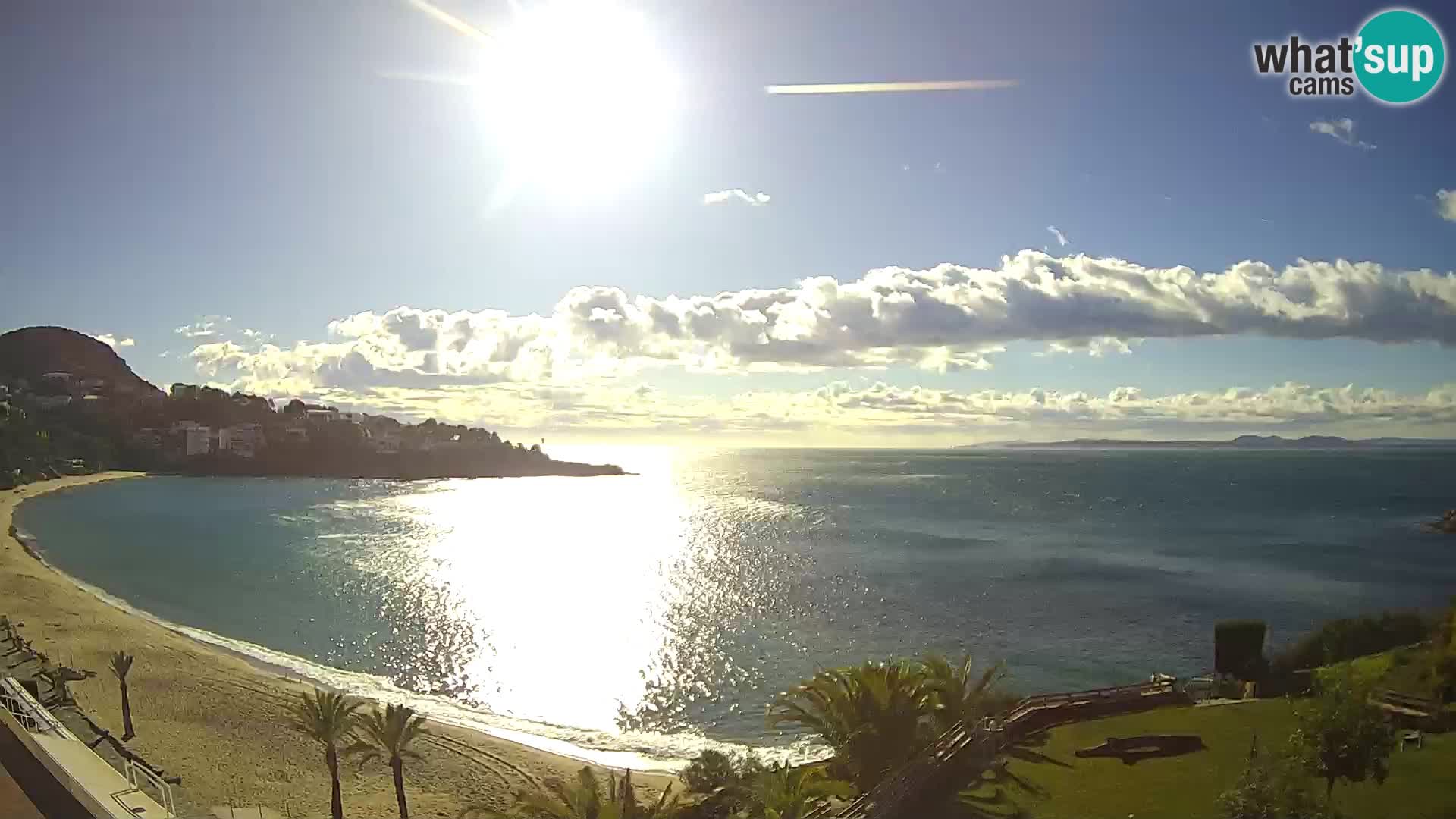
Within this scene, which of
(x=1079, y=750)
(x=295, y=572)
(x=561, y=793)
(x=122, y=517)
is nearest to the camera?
(x=561, y=793)

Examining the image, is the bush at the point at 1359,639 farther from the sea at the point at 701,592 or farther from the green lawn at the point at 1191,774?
the green lawn at the point at 1191,774

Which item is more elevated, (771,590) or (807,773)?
(807,773)

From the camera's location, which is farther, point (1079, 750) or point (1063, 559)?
point (1063, 559)

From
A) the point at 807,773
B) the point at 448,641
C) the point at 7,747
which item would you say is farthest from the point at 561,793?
the point at 448,641

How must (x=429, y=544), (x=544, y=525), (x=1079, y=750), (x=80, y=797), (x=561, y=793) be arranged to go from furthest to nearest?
(x=544, y=525)
(x=429, y=544)
(x=1079, y=750)
(x=561, y=793)
(x=80, y=797)

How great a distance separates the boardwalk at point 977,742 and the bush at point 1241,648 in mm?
5596

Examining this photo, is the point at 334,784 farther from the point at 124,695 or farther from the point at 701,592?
the point at 701,592

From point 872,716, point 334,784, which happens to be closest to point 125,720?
point 334,784

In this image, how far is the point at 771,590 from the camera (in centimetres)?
7600

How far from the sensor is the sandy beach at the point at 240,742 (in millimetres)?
31016

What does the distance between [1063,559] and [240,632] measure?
255ft

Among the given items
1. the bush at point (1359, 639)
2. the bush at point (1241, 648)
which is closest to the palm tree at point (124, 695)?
the bush at point (1241, 648)

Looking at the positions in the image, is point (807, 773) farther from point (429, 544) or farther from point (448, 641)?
point (429, 544)

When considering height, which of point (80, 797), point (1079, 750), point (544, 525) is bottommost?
point (544, 525)
